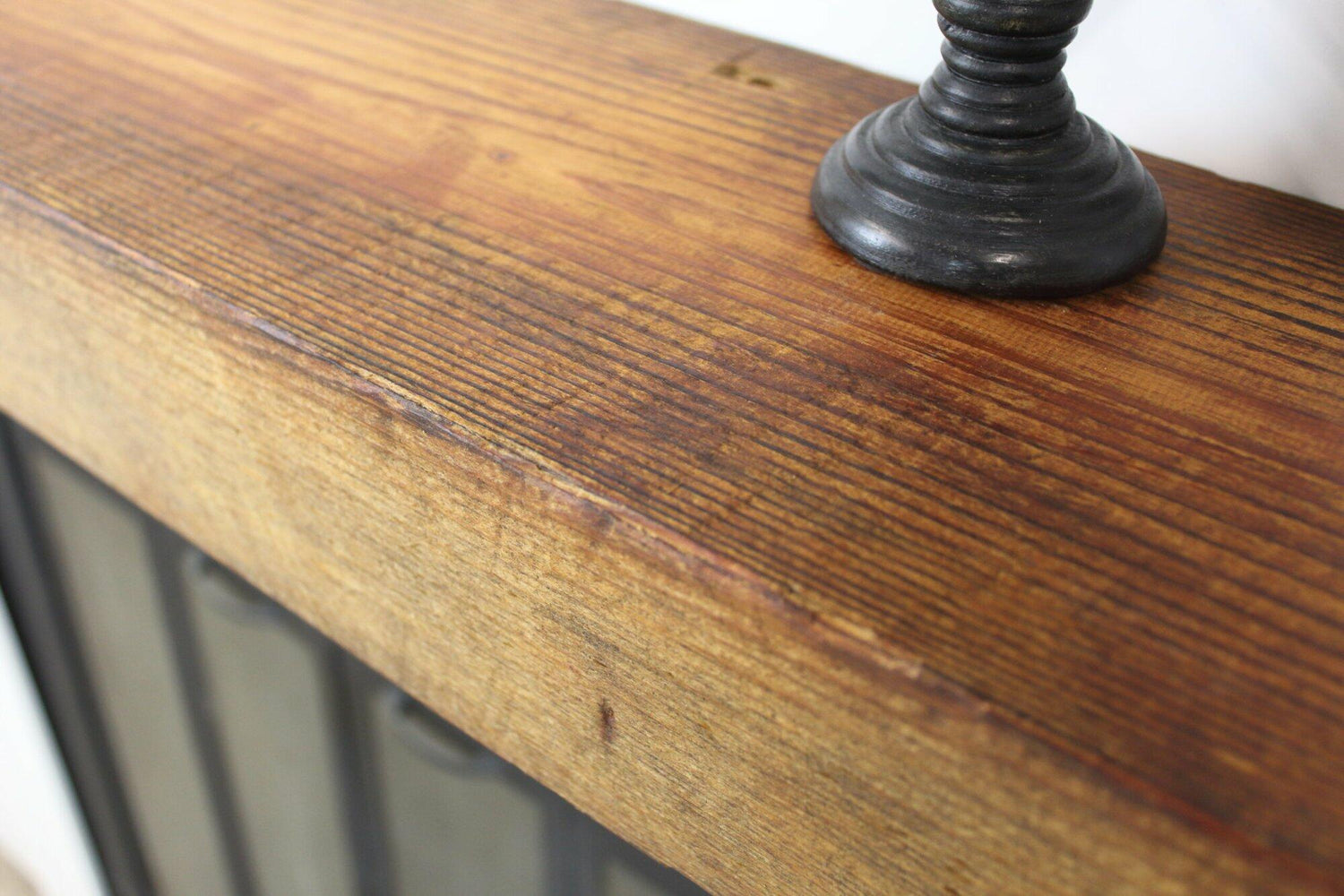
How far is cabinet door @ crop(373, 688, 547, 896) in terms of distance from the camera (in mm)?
544

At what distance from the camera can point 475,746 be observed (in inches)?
21.3

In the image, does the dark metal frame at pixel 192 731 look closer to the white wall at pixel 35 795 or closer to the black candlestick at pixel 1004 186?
the white wall at pixel 35 795

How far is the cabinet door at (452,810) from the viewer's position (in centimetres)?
54

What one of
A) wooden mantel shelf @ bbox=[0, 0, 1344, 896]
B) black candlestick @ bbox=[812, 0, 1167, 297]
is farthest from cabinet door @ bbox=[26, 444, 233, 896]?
black candlestick @ bbox=[812, 0, 1167, 297]

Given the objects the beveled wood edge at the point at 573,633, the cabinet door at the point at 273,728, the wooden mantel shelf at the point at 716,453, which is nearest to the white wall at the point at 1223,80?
the wooden mantel shelf at the point at 716,453

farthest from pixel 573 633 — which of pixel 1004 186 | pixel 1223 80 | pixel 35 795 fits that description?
pixel 35 795

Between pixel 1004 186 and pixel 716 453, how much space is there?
6.4 inches

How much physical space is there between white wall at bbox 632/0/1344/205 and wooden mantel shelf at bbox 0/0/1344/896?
0.03 metres

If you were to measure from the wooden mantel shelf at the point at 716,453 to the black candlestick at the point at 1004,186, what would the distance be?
0.05 feet

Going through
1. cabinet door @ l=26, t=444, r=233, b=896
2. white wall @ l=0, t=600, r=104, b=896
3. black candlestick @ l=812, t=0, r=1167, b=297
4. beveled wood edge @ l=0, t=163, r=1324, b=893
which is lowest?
white wall @ l=0, t=600, r=104, b=896

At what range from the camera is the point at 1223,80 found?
525mm

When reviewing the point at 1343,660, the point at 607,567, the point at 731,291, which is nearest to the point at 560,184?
the point at 731,291

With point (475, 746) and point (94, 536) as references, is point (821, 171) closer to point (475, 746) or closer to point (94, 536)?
point (475, 746)

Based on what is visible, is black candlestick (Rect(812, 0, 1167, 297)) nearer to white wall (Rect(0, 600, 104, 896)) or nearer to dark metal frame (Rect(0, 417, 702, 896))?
dark metal frame (Rect(0, 417, 702, 896))
